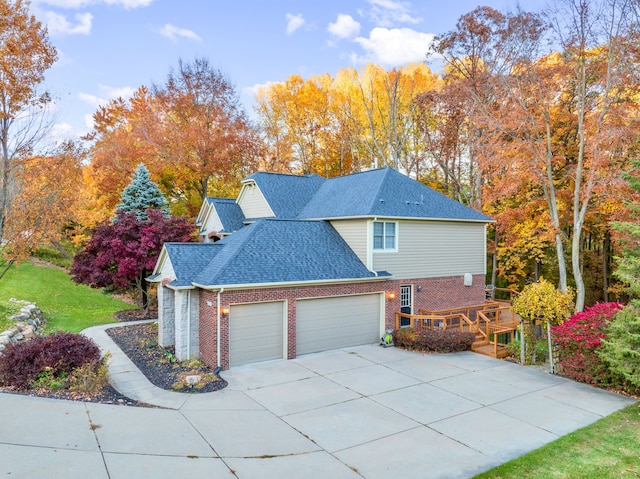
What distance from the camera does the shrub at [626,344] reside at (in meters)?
8.46

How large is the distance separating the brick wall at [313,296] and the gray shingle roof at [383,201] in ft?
8.82

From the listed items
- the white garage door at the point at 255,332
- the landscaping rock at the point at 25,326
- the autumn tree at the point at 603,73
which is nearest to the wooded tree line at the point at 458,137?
the autumn tree at the point at 603,73

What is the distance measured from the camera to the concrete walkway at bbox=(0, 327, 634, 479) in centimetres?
588

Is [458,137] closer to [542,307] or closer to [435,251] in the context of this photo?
[435,251]

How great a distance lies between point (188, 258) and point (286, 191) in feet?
25.7

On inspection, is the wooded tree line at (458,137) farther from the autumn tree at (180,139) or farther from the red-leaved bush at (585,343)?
the red-leaved bush at (585,343)

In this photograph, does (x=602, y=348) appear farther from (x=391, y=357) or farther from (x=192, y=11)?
(x=192, y=11)

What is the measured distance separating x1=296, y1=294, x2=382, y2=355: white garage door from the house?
36mm

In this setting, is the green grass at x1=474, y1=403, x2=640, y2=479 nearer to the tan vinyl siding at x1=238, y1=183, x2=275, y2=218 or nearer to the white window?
Result: the white window

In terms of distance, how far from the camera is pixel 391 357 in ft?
41.1

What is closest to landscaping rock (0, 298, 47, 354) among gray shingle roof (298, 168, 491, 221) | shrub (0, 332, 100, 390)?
shrub (0, 332, 100, 390)

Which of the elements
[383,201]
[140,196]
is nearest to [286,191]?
[383,201]

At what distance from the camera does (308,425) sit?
7.62 m

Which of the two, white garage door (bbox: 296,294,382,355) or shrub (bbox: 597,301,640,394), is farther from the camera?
white garage door (bbox: 296,294,382,355)
